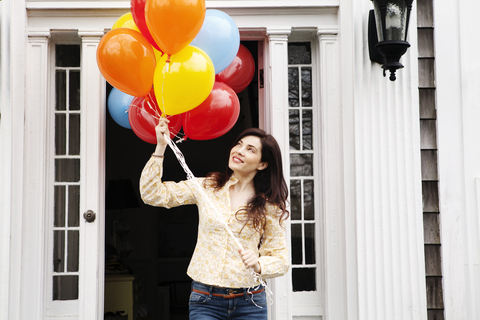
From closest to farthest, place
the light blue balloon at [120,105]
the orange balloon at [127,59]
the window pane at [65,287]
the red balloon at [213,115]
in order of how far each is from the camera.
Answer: the orange balloon at [127,59], the red balloon at [213,115], the light blue balloon at [120,105], the window pane at [65,287]

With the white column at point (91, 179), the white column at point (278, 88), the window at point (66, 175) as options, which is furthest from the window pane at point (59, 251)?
the white column at point (278, 88)

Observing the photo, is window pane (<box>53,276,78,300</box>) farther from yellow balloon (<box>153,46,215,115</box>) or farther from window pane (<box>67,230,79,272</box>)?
yellow balloon (<box>153,46,215,115</box>)

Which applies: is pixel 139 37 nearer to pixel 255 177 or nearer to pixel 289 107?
pixel 255 177

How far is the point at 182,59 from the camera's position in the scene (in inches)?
80.2

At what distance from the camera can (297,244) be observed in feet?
9.12

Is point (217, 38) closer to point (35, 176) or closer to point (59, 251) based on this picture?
point (35, 176)

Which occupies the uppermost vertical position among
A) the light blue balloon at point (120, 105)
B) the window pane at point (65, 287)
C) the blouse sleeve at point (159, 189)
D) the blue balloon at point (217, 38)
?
the blue balloon at point (217, 38)

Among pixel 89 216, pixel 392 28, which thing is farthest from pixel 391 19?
pixel 89 216

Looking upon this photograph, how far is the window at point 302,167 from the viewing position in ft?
9.12

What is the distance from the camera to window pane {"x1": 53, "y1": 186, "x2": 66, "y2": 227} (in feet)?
9.00

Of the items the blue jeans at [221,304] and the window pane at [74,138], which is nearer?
the blue jeans at [221,304]

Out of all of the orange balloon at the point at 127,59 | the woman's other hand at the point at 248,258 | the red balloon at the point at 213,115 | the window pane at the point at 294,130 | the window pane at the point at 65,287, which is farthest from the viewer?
the window pane at the point at 294,130

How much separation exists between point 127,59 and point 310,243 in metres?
1.48

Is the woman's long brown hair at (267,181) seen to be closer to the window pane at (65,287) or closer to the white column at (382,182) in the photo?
the white column at (382,182)
